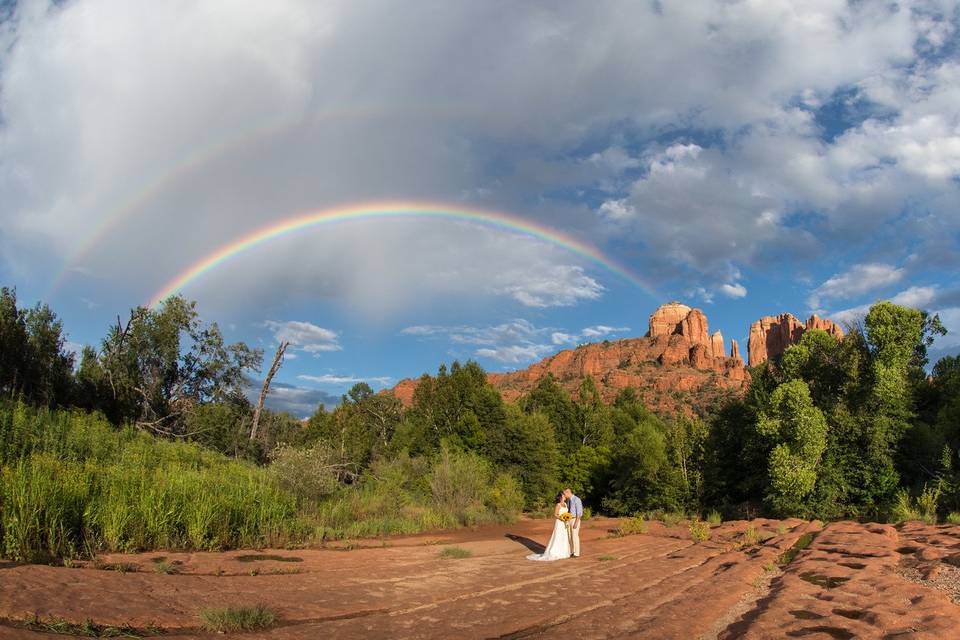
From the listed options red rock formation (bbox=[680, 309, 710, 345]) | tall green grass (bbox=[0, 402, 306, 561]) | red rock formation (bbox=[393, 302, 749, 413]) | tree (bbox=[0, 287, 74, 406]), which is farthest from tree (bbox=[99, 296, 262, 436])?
red rock formation (bbox=[680, 309, 710, 345])

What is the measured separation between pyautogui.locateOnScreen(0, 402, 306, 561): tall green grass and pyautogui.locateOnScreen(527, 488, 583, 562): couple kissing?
5.93 metres

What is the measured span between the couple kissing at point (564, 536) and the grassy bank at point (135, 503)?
5.55 metres

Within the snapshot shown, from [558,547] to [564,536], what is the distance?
1.00 feet

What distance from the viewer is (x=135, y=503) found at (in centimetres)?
1020

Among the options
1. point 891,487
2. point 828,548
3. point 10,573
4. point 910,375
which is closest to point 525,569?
point 828,548

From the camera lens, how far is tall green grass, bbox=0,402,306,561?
27.1 ft

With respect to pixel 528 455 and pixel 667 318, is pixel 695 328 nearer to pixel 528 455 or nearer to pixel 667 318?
pixel 667 318

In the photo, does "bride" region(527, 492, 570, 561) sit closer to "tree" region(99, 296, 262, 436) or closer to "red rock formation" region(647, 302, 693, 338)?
"tree" region(99, 296, 262, 436)

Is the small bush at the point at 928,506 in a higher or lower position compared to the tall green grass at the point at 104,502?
lower

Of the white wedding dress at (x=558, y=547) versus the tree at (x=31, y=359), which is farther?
the tree at (x=31, y=359)

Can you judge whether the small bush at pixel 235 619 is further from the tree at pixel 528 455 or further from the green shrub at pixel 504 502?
the tree at pixel 528 455

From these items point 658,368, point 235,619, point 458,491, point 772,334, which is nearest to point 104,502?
point 235,619

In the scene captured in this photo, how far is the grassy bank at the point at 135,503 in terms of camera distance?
27.5ft

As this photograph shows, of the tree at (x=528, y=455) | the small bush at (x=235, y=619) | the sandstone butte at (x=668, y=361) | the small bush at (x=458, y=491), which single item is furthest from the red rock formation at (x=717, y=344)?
the small bush at (x=235, y=619)
